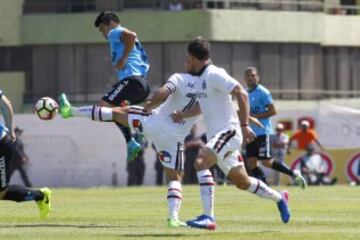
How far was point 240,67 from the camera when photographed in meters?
51.4

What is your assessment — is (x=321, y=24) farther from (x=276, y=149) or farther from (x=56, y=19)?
(x=276, y=149)

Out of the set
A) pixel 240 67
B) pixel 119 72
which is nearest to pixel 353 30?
pixel 240 67

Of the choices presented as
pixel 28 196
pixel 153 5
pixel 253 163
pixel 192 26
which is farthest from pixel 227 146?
pixel 153 5

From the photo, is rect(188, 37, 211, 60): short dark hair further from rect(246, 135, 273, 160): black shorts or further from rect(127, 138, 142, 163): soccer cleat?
rect(246, 135, 273, 160): black shorts

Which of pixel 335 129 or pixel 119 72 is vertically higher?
pixel 119 72

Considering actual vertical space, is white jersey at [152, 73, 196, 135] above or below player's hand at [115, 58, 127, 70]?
below

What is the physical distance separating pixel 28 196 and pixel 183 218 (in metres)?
2.41

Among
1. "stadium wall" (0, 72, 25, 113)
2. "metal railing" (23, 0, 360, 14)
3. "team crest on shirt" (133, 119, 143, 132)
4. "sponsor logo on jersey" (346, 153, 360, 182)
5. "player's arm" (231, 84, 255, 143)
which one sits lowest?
"sponsor logo on jersey" (346, 153, 360, 182)

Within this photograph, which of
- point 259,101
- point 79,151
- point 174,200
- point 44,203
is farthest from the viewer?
point 79,151

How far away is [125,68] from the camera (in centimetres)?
2069

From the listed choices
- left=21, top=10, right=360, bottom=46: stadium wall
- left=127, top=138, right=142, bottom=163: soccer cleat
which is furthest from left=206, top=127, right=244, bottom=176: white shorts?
left=21, top=10, right=360, bottom=46: stadium wall

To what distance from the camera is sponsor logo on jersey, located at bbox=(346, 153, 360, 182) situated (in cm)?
3897

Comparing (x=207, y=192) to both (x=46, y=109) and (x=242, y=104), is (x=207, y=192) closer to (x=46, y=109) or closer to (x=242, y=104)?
(x=242, y=104)

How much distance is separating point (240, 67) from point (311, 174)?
13263 mm
